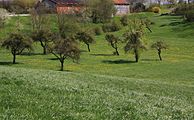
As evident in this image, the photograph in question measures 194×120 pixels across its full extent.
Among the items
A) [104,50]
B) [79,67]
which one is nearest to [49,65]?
[79,67]

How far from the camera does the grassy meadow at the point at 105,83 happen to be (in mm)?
15133

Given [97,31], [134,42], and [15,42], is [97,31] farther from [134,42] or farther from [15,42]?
[15,42]

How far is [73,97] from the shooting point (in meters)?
18.2

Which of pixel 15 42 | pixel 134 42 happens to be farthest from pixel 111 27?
pixel 15 42

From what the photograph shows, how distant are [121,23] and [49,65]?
79507 mm

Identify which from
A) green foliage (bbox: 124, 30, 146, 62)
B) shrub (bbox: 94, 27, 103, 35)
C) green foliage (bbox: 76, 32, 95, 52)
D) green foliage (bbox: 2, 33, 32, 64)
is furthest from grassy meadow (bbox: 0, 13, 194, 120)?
shrub (bbox: 94, 27, 103, 35)

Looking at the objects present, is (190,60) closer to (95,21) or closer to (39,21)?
(39,21)

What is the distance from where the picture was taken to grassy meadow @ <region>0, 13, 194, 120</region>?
15133mm

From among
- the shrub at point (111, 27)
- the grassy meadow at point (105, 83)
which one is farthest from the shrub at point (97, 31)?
the grassy meadow at point (105, 83)

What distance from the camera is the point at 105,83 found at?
1437 inches

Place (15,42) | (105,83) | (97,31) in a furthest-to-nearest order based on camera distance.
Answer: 1. (97,31)
2. (15,42)
3. (105,83)

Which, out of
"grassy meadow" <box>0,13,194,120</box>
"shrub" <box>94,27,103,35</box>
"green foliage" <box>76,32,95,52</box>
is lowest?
"grassy meadow" <box>0,13,194,120</box>

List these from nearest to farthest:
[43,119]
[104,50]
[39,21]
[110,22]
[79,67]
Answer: [43,119] → [79,67] → [104,50] → [39,21] → [110,22]

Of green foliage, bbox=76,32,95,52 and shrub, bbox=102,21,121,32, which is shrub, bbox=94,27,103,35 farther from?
green foliage, bbox=76,32,95,52
